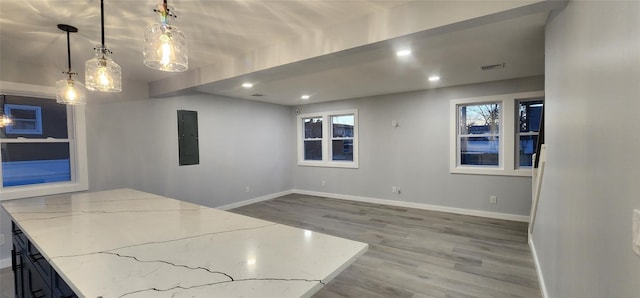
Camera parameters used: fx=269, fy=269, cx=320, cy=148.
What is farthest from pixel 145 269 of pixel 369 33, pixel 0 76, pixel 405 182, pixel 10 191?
pixel 405 182

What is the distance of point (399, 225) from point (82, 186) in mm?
4366

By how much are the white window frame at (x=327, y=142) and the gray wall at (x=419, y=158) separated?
115 mm

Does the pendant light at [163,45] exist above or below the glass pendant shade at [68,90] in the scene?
above

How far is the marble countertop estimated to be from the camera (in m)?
0.90

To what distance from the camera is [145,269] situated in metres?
1.02

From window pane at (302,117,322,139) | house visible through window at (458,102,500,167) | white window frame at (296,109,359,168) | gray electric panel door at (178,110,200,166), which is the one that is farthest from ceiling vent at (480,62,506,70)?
gray electric panel door at (178,110,200,166)

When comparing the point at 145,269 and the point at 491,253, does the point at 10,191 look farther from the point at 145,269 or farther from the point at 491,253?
the point at 491,253

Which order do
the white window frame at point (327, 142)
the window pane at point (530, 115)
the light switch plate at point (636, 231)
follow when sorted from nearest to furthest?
the light switch plate at point (636, 231) < the window pane at point (530, 115) < the white window frame at point (327, 142)

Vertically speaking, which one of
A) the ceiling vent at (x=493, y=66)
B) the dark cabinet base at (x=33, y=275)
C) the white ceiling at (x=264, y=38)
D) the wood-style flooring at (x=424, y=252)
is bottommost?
the wood-style flooring at (x=424, y=252)

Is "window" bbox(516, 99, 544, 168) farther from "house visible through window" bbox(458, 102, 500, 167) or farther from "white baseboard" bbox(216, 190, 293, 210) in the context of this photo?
"white baseboard" bbox(216, 190, 293, 210)

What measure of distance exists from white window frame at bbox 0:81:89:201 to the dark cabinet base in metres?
1.46

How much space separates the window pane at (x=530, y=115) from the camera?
4080 millimetres

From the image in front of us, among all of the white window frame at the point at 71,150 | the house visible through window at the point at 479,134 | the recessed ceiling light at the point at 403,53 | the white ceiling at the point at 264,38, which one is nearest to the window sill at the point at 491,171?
the house visible through window at the point at 479,134

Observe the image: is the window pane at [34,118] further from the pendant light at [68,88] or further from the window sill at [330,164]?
the window sill at [330,164]
